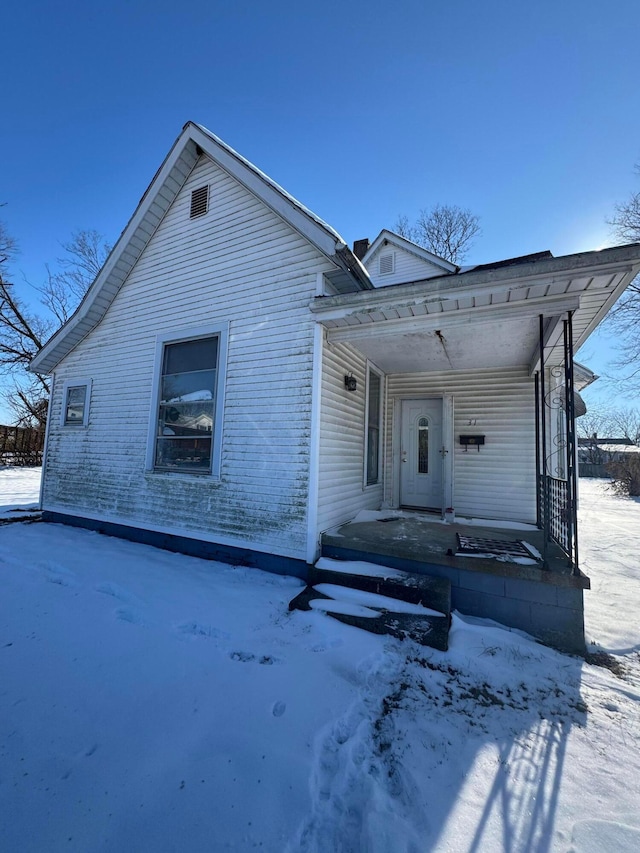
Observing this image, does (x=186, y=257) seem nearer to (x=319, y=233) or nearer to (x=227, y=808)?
(x=319, y=233)

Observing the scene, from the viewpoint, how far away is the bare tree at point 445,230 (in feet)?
53.8

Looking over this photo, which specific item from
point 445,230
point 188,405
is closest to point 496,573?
point 188,405

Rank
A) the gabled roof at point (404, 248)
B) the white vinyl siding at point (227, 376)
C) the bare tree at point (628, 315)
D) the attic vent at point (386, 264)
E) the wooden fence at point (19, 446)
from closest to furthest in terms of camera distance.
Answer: the white vinyl siding at point (227, 376) → the gabled roof at point (404, 248) → the attic vent at point (386, 264) → the bare tree at point (628, 315) → the wooden fence at point (19, 446)

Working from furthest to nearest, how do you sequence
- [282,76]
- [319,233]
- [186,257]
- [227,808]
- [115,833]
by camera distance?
[282,76], [186,257], [319,233], [227,808], [115,833]

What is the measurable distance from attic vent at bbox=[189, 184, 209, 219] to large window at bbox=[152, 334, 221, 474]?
6.74 feet

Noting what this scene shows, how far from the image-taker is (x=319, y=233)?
4.17 m

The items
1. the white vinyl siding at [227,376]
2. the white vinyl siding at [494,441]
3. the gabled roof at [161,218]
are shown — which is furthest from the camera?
the white vinyl siding at [494,441]

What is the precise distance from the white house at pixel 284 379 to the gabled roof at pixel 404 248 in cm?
353

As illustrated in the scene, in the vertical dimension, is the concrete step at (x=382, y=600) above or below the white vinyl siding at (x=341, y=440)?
below

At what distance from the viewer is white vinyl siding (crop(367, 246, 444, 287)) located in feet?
31.0

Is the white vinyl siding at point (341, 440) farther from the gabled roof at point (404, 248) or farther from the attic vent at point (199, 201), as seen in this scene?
the gabled roof at point (404, 248)

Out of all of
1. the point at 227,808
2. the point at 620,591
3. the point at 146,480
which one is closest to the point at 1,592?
the point at 146,480

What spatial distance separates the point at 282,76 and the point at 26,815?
9.68 m

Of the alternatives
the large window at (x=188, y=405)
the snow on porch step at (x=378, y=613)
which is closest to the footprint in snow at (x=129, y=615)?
the snow on porch step at (x=378, y=613)
